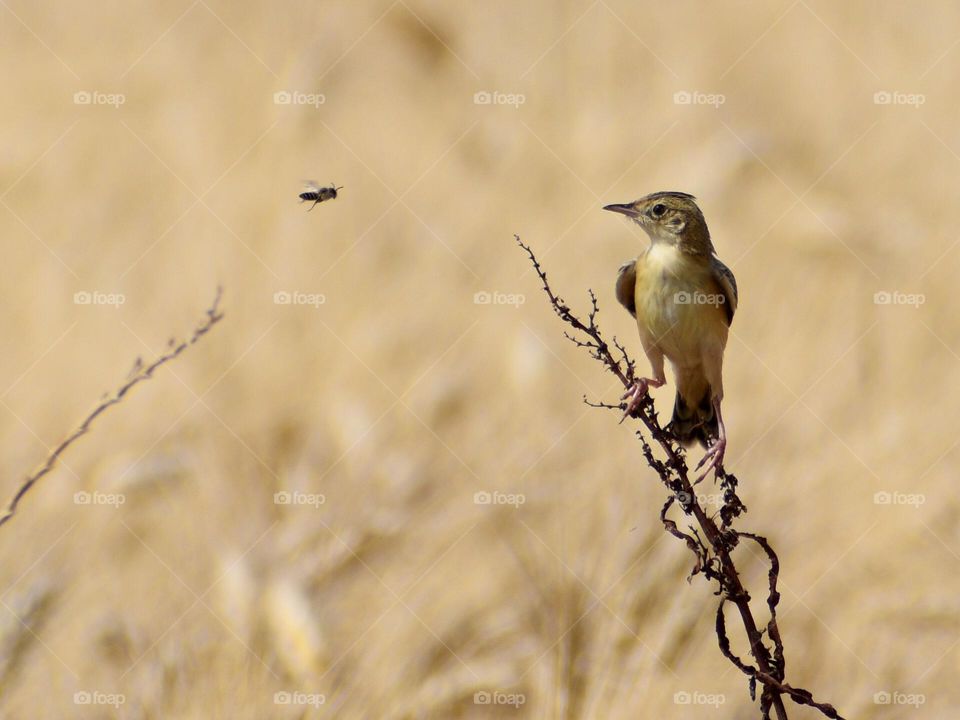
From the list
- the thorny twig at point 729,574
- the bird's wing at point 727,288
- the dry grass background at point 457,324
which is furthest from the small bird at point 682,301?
the thorny twig at point 729,574

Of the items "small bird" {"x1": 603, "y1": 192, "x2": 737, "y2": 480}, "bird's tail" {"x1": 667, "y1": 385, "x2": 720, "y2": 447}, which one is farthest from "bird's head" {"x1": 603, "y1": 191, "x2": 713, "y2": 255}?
"bird's tail" {"x1": 667, "y1": 385, "x2": 720, "y2": 447}

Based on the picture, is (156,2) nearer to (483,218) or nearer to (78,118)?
(78,118)

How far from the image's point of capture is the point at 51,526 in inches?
68.9

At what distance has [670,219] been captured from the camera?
126 cm

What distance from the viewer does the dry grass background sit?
1.44 metres

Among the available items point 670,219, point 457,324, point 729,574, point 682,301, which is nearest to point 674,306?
point 682,301

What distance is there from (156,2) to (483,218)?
861 millimetres

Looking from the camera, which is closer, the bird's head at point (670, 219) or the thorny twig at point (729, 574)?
the thorny twig at point (729, 574)

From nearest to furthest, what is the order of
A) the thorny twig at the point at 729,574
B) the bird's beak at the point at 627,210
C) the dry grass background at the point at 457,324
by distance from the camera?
the thorny twig at the point at 729,574
the bird's beak at the point at 627,210
the dry grass background at the point at 457,324

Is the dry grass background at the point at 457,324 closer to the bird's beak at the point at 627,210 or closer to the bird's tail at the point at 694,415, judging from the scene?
the bird's tail at the point at 694,415

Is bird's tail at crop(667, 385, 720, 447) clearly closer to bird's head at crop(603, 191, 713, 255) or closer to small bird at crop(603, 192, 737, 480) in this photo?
small bird at crop(603, 192, 737, 480)

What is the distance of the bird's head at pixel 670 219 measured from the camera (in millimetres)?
1261

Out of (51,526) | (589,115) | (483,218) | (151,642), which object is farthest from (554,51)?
(151,642)

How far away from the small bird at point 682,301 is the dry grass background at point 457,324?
223 mm
